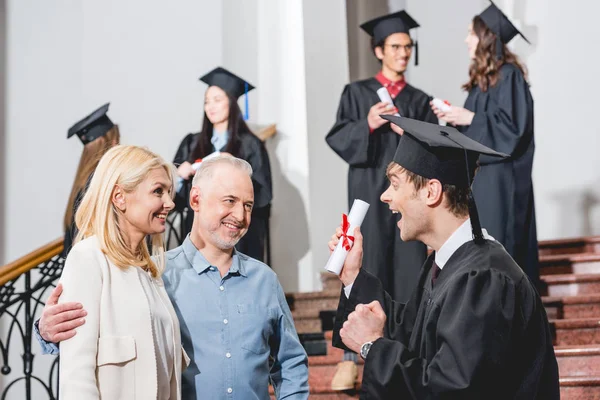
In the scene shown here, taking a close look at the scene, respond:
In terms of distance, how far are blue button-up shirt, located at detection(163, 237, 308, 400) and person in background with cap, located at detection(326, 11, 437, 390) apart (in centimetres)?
243

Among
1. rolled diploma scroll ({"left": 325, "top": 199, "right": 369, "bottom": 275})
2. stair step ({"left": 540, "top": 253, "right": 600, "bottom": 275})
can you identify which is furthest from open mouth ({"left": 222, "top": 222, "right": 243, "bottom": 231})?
stair step ({"left": 540, "top": 253, "right": 600, "bottom": 275})

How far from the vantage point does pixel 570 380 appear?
14.2ft

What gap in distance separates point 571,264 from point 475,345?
374cm

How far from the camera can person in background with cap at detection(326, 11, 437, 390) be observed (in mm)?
5590

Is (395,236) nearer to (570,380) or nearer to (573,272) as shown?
(573,272)

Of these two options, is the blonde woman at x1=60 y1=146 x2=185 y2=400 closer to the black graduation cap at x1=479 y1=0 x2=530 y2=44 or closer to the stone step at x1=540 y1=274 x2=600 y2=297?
the black graduation cap at x1=479 y1=0 x2=530 y2=44

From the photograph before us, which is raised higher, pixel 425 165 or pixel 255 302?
pixel 425 165

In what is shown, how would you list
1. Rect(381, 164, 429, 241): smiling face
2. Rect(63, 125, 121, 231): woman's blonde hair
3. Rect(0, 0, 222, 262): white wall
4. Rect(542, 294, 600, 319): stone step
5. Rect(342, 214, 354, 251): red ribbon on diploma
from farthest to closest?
1. Rect(0, 0, 222, 262): white wall
2. Rect(63, 125, 121, 231): woman's blonde hair
3. Rect(542, 294, 600, 319): stone step
4. Rect(342, 214, 354, 251): red ribbon on diploma
5. Rect(381, 164, 429, 241): smiling face

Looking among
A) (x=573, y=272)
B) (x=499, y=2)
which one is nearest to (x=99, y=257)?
(x=573, y=272)

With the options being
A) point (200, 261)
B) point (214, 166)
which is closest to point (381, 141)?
point (214, 166)

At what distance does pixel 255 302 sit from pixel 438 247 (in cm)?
66

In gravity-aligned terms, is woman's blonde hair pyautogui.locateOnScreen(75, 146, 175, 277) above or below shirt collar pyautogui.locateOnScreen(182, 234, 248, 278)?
above

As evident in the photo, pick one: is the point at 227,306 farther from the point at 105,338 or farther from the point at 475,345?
the point at 475,345

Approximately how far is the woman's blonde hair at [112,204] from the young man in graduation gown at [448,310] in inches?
27.8
